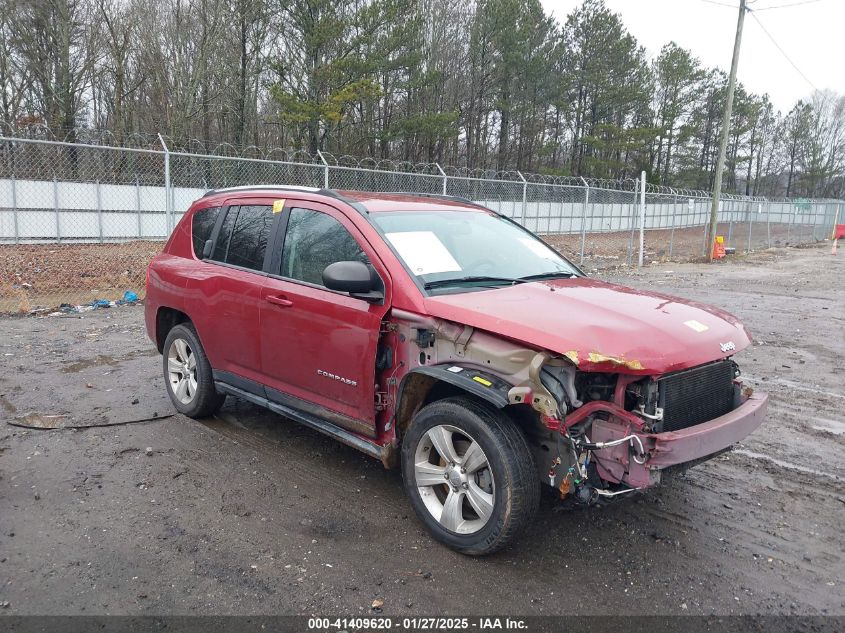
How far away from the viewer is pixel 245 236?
456 cm

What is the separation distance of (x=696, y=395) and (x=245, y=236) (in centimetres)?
321

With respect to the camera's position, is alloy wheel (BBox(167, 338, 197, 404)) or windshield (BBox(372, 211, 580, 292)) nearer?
windshield (BBox(372, 211, 580, 292))

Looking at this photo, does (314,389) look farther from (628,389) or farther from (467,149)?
(467,149)

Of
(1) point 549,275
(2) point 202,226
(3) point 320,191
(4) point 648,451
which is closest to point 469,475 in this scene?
(4) point 648,451

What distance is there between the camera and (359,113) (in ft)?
105

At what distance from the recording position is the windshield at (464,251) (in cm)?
364

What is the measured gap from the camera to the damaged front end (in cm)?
282

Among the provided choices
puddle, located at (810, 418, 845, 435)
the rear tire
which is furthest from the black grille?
the rear tire

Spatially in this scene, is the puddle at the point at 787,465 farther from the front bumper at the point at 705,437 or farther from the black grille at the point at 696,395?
the black grille at the point at 696,395

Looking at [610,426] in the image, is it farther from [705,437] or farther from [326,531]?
[326,531]

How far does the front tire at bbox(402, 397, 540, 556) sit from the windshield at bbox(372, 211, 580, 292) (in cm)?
79

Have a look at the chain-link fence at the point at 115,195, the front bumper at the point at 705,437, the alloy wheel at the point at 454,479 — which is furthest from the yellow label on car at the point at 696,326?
the chain-link fence at the point at 115,195

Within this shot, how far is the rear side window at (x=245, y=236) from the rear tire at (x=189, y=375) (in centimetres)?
76

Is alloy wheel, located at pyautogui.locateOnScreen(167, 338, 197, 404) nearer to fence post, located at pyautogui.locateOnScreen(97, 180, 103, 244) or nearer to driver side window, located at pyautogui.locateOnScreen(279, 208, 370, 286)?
driver side window, located at pyautogui.locateOnScreen(279, 208, 370, 286)
